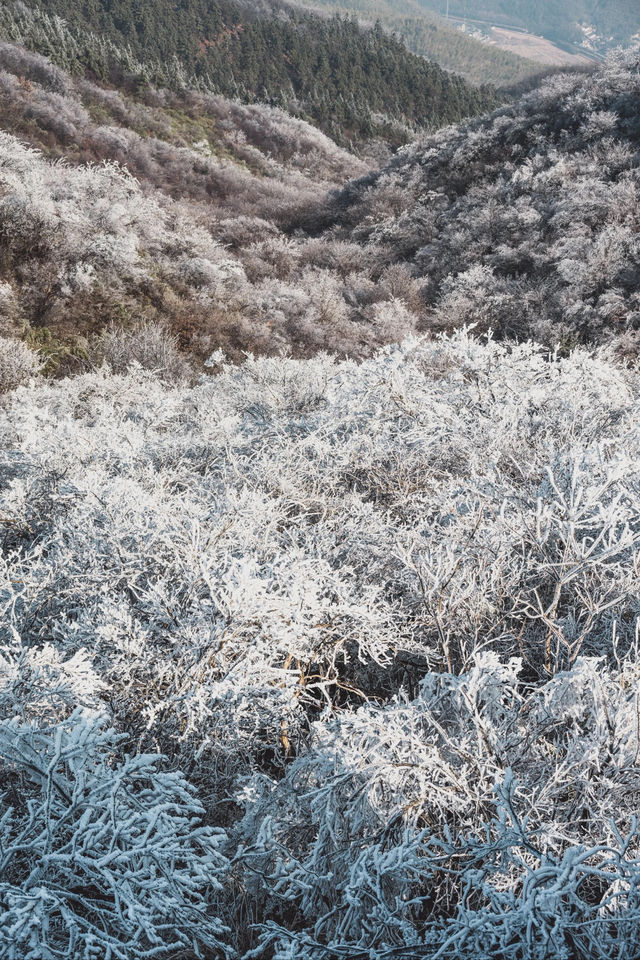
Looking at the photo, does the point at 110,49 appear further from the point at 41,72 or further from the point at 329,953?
the point at 329,953

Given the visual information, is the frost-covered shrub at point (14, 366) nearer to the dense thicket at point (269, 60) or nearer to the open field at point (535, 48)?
the dense thicket at point (269, 60)

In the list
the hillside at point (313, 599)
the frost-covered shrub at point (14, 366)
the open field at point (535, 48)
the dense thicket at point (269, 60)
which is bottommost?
the frost-covered shrub at point (14, 366)

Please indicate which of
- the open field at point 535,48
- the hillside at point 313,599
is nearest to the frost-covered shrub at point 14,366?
the hillside at point 313,599

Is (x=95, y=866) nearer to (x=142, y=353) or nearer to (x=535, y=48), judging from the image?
(x=142, y=353)

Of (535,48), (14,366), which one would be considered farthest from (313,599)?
(535,48)

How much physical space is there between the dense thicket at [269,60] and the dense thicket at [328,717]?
3420 cm

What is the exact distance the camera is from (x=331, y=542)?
4320mm

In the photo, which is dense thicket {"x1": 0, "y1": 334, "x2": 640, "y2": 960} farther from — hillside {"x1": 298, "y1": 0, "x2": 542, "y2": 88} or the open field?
the open field

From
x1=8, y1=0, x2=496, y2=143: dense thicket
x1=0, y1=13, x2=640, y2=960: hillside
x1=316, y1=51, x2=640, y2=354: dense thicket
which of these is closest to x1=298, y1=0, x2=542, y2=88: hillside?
x1=8, y1=0, x2=496, y2=143: dense thicket

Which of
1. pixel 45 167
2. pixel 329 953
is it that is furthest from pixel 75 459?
pixel 45 167

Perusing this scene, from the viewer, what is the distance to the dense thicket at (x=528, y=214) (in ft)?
45.5

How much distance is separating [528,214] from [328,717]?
1763 cm

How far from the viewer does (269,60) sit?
140 ft

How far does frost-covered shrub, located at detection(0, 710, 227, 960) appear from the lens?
1.69 meters
